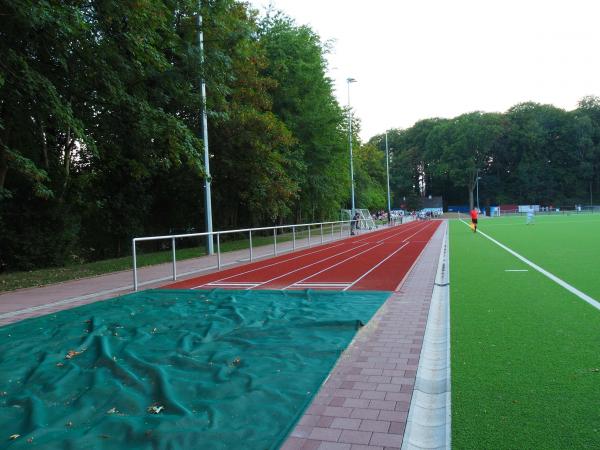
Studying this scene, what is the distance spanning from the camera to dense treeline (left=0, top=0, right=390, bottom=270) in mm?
11445

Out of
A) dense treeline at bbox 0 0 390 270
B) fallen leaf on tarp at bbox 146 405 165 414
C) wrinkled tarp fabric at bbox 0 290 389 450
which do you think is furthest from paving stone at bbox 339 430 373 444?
dense treeline at bbox 0 0 390 270

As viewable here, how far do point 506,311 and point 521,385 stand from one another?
9.98 ft

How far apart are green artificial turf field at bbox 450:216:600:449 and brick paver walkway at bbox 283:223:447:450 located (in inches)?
15.7

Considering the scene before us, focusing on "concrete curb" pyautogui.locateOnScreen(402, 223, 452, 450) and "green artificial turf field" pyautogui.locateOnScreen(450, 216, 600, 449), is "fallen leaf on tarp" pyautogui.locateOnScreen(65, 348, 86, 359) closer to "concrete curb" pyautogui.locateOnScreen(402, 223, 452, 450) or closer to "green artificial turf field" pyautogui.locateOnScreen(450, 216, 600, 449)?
"concrete curb" pyautogui.locateOnScreen(402, 223, 452, 450)

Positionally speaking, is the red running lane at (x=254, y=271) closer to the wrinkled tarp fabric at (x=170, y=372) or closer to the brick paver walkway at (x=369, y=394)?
the wrinkled tarp fabric at (x=170, y=372)

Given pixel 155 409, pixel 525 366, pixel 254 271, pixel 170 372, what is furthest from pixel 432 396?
pixel 254 271

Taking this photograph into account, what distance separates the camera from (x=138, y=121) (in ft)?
44.9

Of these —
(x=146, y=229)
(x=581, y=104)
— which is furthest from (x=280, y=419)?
(x=581, y=104)

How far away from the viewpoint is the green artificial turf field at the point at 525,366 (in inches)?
122

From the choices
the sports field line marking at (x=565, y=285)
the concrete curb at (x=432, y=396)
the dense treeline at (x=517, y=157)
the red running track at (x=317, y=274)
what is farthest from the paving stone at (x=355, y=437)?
the dense treeline at (x=517, y=157)

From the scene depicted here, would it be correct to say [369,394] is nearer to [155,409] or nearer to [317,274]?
[155,409]

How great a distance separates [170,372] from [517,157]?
3901 inches

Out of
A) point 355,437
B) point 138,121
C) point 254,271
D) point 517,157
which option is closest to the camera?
point 355,437

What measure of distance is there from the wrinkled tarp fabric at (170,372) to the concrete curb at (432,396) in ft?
2.63
